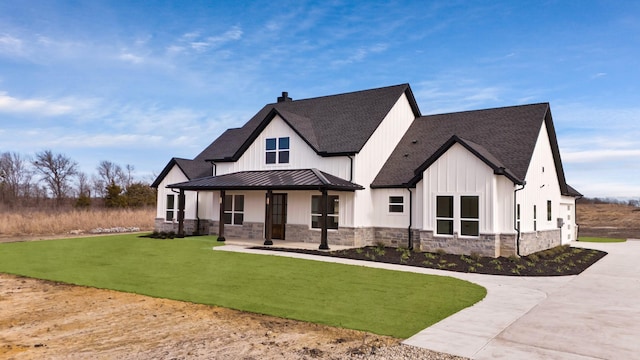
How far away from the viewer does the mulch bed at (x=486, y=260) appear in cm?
1328

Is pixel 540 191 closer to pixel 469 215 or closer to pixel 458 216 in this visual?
pixel 469 215

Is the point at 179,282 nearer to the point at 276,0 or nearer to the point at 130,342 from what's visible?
the point at 130,342

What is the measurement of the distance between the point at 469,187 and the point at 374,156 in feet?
17.0

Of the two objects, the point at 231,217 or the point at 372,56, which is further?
the point at 231,217

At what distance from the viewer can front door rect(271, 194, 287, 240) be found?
20812 mm

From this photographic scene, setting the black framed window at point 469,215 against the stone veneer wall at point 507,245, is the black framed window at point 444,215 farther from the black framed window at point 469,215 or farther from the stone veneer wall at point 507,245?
the stone veneer wall at point 507,245

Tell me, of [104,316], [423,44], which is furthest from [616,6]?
[104,316]

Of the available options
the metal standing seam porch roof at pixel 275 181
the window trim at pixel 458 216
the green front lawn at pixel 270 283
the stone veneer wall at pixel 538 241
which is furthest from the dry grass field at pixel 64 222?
the window trim at pixel 458 216

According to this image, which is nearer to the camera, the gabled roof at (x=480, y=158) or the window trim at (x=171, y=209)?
the gabled roof at (x=480, y=158)

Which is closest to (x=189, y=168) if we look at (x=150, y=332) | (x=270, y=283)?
(x=270, y=283)

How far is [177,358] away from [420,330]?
3.59 meters

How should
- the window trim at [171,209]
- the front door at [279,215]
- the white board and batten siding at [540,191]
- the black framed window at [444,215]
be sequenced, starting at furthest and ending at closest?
the window trim at [171,209] → the front door at [279,215] → the white board and batten siding at [540,191] → the black framed window at [444,215]

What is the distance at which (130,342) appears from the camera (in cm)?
606

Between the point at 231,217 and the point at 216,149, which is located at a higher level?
the point at 216,149
